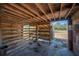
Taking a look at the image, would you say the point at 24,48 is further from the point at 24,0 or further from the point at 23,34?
the point at 24,0

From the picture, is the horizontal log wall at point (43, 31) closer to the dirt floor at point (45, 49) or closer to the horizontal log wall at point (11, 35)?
the dirt floor at point (45, 49)

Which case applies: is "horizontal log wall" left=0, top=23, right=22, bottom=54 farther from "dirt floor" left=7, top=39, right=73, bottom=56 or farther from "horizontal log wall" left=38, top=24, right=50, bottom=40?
"horizontal log wall" left=38, top=24, right=50, bottom=40

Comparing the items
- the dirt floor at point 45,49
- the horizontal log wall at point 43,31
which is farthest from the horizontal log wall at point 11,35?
the horizontal log wall at point 43,31

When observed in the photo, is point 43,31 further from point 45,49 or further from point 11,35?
point 11,35

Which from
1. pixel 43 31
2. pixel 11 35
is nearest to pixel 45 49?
pixel 43 31

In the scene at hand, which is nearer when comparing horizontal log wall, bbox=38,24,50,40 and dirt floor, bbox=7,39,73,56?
dirt floor, bbox=7,39,73,56

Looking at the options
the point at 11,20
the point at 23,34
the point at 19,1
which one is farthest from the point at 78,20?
the point at 19,1

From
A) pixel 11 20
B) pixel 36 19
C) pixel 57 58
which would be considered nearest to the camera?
pixel 57 58

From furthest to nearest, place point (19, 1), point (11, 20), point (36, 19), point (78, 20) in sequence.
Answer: point (36, 19) → point (78, 20) → point (11, 20) → point (19, 1)

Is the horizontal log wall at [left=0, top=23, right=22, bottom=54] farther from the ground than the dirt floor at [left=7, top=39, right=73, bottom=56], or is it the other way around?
the horizontal log wall at [left=0, top=23, right=22, bottom=54]

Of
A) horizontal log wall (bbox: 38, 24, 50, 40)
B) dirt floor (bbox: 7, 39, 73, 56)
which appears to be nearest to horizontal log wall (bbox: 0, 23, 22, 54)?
dirt floor (bbox: 7, 39, 73, 56)

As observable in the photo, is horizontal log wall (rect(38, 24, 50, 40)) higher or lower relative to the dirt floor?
higher

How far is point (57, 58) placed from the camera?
196 cm

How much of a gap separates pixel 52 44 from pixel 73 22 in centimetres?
76
